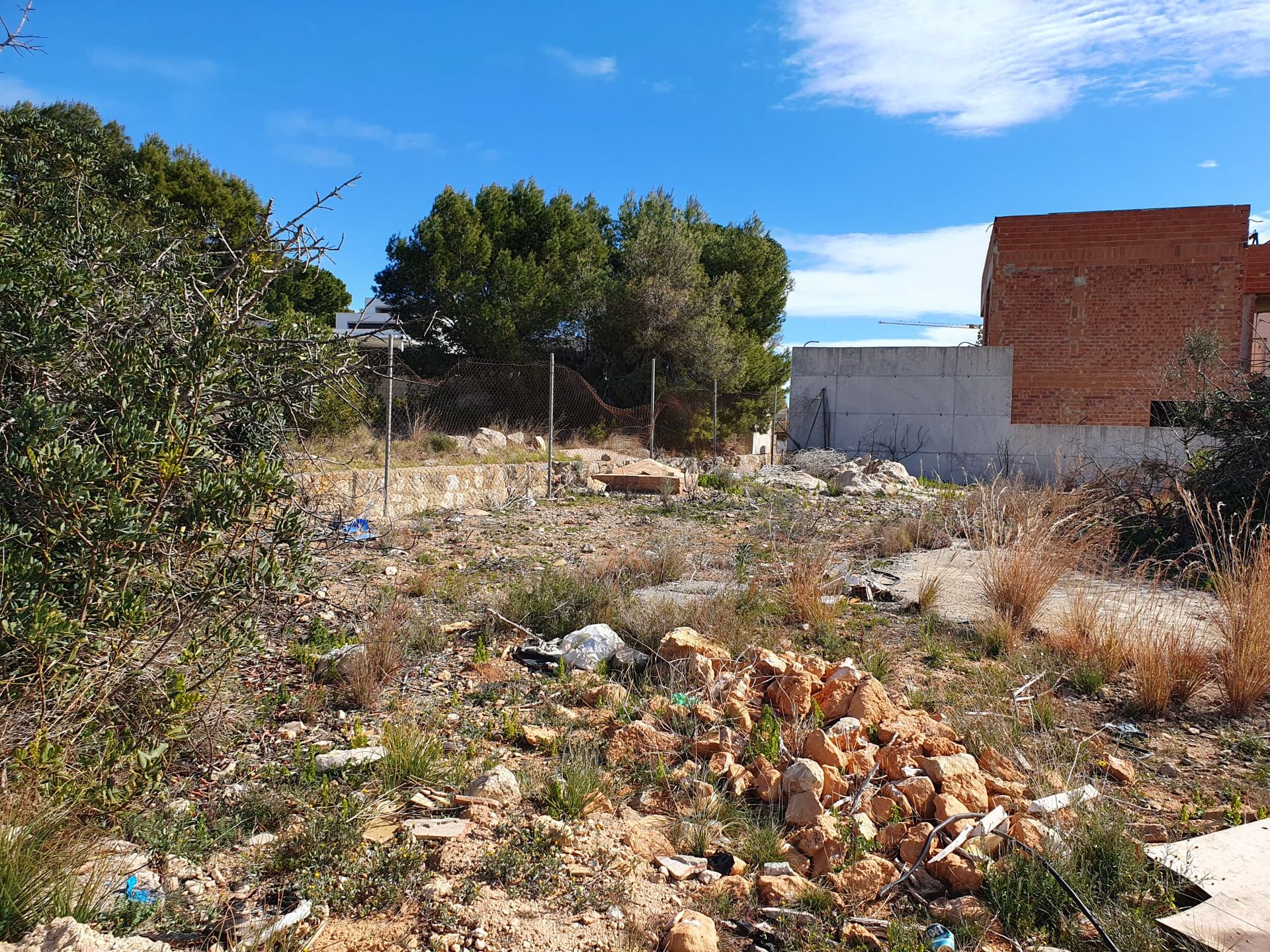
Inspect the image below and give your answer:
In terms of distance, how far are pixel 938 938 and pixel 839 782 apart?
32.4 inches

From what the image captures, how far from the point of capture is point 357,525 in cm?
821

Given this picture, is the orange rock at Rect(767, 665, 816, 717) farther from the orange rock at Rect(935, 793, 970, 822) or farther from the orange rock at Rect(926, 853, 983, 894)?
the orange rock at Rect(926, 853, 983, 894)

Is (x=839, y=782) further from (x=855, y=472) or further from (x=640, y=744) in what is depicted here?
(x=855, y=472)

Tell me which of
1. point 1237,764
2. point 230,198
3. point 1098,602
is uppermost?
point 230,198

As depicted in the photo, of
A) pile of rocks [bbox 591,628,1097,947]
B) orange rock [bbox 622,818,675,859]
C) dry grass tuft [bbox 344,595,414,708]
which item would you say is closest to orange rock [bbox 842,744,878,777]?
pile of rocks [bbox 591,628,1097,947]

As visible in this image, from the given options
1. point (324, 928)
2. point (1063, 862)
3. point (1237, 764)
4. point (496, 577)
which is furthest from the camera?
point (496, 577)

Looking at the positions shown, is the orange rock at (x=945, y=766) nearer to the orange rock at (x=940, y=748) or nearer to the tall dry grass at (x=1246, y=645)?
the orange rock at (x=940, y=748)

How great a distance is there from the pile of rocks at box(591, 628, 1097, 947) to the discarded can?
0.12m

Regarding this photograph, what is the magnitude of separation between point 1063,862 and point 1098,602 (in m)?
2.94

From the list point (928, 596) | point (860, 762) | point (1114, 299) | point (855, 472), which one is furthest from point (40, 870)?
point (1114, 299)

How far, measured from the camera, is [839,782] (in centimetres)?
341

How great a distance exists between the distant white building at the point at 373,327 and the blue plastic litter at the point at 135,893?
1.97 meters

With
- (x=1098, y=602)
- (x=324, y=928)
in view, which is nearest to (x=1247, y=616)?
(x=1098, y=602)

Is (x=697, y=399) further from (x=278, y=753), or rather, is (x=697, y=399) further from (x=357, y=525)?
(x=278, y=753)
